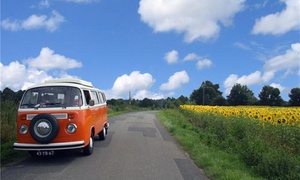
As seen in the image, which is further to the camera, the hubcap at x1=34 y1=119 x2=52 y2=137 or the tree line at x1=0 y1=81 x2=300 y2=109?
the tree line at x1=0 y1=81 x2=300 y2=109

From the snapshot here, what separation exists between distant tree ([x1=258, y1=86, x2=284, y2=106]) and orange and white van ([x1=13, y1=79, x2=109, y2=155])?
72.6m

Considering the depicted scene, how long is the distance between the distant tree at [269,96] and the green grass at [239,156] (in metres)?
67.8

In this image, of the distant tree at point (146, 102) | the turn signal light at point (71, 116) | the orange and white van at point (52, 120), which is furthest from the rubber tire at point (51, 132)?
the distant tree at point (146, 102)

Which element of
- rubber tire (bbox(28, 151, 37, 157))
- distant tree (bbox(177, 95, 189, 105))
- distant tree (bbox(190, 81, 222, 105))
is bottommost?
rubber tire (bbox(28, 151, 37, 157))

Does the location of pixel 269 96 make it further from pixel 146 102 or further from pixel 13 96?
pixel 13 96

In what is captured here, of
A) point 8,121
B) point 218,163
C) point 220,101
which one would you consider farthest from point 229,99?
point 218,163

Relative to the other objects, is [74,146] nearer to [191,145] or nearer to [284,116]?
[191,145]

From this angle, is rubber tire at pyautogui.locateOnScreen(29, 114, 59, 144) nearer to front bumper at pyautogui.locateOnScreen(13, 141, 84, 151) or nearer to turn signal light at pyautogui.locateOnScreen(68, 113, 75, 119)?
front bumper at pyautogui.locateOnScreen(13, 141, 84, 151)

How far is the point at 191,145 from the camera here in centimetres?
1300

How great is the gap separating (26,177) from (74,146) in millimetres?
1978

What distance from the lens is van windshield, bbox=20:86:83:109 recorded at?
10469 millimetres

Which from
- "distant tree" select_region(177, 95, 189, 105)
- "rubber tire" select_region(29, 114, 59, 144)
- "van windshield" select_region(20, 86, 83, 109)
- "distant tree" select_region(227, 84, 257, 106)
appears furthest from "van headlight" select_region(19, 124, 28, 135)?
"distant tree" select_region(227, 84, 257, 106)

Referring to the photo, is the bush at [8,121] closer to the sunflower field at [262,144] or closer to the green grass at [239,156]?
the green grass at [239,156]

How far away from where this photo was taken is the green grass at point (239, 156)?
830cm
